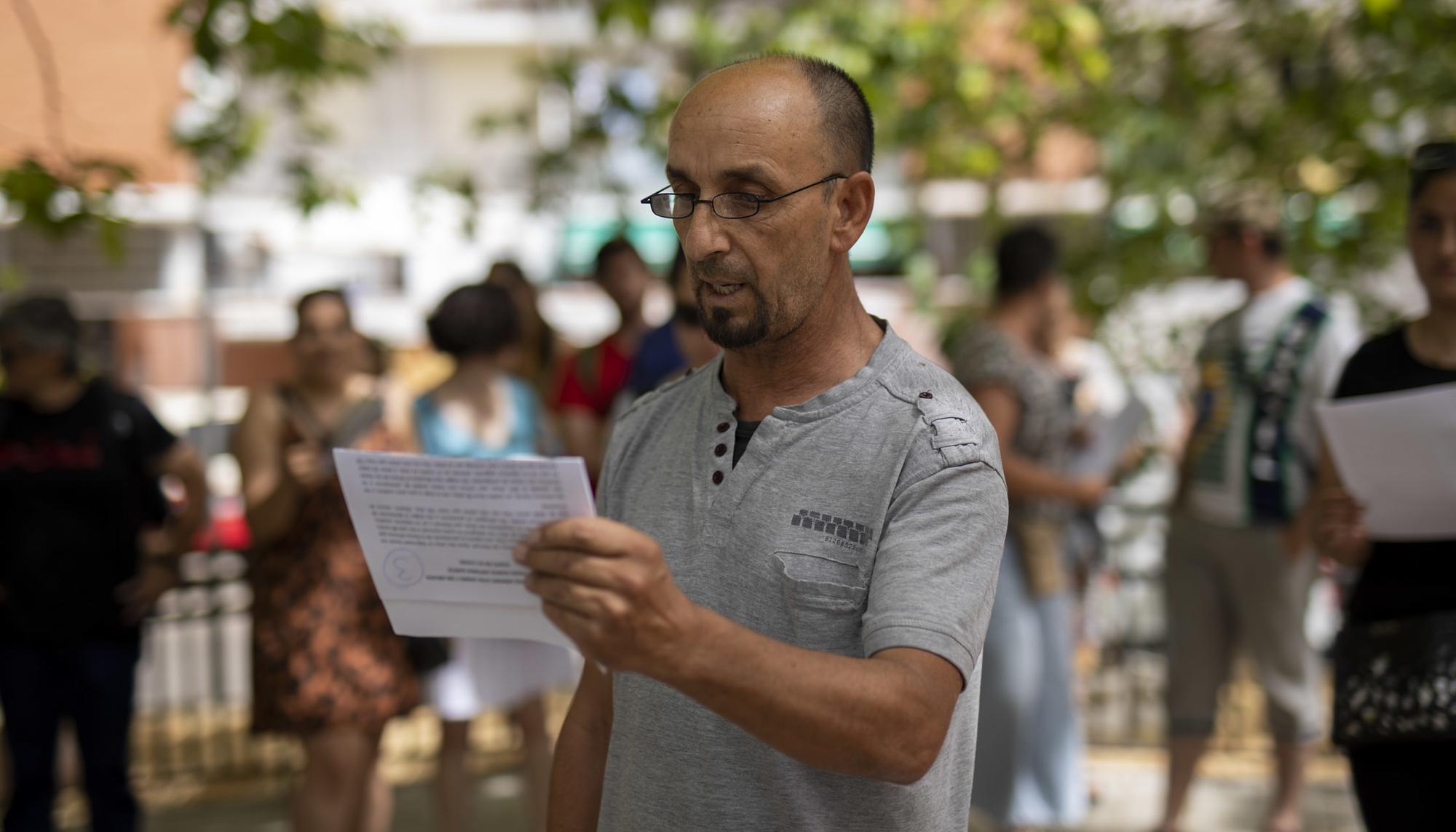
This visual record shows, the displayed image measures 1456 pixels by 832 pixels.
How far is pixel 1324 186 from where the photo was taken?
6.61 meters

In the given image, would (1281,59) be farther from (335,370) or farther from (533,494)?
(533,494)

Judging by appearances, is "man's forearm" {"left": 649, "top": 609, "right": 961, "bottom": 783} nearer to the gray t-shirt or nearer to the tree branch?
the gray t-shirt

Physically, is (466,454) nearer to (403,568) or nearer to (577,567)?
(403,568)

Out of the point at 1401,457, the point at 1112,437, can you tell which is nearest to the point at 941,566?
the point at 1401,457

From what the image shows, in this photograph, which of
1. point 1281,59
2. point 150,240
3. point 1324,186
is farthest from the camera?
point 150,240

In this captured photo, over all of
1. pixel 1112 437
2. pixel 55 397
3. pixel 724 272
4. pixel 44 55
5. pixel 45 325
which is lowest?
pixel 724 272

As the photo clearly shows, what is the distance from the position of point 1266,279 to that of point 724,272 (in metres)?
3.90

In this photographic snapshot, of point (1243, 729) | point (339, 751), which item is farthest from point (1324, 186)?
point (339, 751)

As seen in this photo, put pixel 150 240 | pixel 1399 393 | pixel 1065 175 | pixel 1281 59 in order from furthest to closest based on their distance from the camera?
pixel 150 240 → pixel 1065 175 → pixel 1281 59 → pixel 1399 393

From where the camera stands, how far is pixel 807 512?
1855 millimetres

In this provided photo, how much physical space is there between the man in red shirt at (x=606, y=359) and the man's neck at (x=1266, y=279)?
2403 mm

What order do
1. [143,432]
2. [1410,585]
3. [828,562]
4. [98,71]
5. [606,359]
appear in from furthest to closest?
[98,71]
[606,359]
[143,432]
[1410,585]
[828,562]

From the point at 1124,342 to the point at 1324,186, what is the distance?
1280 mm

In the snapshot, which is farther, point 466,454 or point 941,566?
point 466,454
